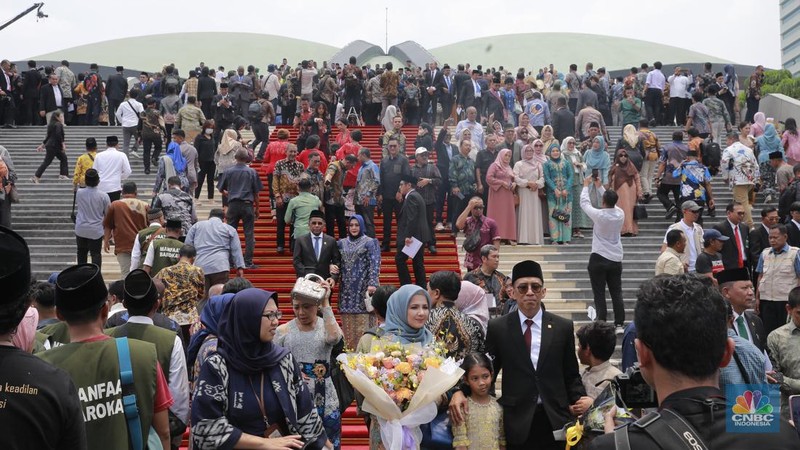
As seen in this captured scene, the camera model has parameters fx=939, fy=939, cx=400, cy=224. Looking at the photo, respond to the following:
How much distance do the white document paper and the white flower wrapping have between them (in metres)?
6.60

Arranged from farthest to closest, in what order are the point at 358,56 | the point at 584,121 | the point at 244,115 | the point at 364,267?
the point at 358,56 → the point at 244,115 → the point at 584,121 → the point at 364,267

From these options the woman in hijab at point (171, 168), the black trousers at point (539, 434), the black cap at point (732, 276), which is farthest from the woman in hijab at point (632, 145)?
the black trousers at point (539, 434)

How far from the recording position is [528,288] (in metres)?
6.30

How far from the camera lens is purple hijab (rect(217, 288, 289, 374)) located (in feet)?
15.7

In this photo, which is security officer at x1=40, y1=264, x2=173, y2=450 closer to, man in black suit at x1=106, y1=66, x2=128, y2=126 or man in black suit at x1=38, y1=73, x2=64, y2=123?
man in black suit at x1=38, y1=73, x2=64, y2=123

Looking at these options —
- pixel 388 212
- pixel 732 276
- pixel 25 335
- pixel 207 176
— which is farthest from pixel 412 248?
pixel 25 335

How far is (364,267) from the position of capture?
11000mm

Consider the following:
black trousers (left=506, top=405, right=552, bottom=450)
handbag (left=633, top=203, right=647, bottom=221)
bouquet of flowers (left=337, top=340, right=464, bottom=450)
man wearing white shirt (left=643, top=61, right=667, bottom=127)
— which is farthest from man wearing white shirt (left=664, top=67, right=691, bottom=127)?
bouquet of flowers (left=337, top=340, right=464, bottom=450)

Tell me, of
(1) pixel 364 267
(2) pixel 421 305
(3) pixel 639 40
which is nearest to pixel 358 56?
(3) pixel 639 40

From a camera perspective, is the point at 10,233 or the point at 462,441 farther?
the point at 462,441

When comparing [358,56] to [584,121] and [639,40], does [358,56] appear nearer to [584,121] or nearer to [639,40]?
[639,40]

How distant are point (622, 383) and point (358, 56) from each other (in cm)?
5122

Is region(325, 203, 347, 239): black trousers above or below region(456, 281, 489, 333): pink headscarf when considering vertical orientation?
above

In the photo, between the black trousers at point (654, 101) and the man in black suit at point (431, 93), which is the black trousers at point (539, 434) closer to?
the man in black suit at point (431, 93)
